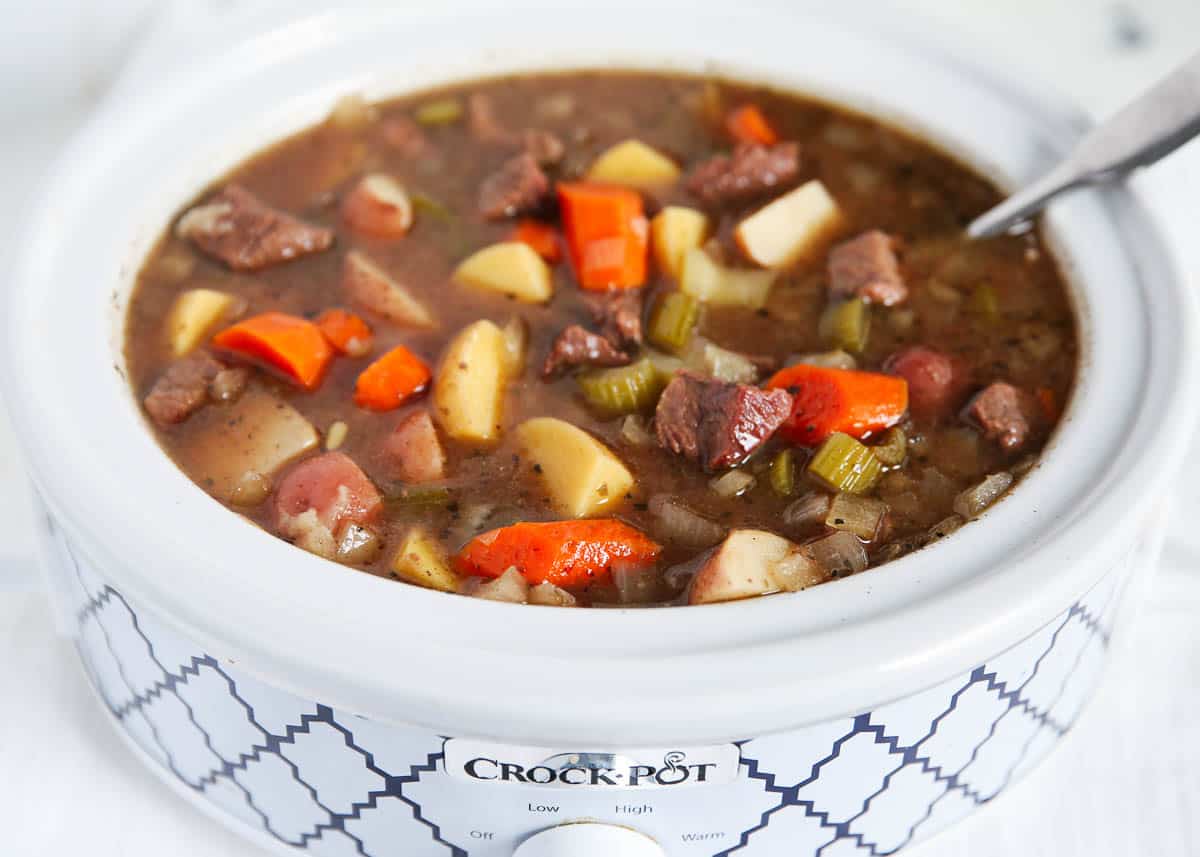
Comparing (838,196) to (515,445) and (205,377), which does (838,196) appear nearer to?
(515,445)

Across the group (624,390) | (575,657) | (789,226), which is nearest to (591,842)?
(575,657)

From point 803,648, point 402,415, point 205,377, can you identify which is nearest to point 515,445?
point 402,415

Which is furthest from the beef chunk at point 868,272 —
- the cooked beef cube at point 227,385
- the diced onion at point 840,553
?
the cooked beef cube at point 227,385

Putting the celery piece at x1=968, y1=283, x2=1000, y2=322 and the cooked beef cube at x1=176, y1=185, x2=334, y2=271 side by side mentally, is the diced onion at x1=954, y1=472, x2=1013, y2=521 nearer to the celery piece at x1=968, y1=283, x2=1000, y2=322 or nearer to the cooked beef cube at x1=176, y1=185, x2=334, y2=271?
the celery piece at x1=968, y1=283, x2=1000, y2=322

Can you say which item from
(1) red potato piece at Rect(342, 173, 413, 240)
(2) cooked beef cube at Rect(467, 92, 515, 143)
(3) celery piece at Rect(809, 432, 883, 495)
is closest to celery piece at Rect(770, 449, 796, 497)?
(3) celery piece at Rect(809, 432, 883, 495)

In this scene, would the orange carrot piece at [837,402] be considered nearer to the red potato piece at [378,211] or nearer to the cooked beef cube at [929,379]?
the cooked beef cube at [929,379]
